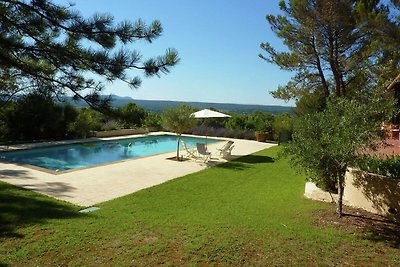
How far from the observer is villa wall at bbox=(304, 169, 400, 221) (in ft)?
22.5

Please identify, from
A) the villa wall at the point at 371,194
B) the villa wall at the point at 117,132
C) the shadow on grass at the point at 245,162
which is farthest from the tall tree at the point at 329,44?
the villa wall at the point at 117,132

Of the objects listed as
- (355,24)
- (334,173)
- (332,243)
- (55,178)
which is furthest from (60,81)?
(355,24)

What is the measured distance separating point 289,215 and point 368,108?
281 centimetres

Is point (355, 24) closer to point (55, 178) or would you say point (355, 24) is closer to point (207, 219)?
point (207, 219)

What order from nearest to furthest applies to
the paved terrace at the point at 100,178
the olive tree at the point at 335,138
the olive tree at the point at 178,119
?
the olive tree at the point at 335,138 → the paved terrace at the point at 100,178 → the olive tree at the point at 178,119

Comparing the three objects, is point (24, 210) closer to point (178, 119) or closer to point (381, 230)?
point (381, 230)

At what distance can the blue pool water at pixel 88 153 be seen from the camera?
14251 mm

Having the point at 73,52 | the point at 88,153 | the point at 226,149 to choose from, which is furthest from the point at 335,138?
the point at 88,153

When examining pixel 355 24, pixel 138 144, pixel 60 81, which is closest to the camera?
pixel 60 81

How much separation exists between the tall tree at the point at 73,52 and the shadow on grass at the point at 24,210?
101 inches

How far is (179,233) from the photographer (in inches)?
222

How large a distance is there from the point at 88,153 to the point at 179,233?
12.9 m

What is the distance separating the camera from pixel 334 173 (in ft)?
22.5

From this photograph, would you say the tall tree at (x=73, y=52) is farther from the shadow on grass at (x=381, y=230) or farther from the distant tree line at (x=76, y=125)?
the distant tree line at (x=76, y=125)
